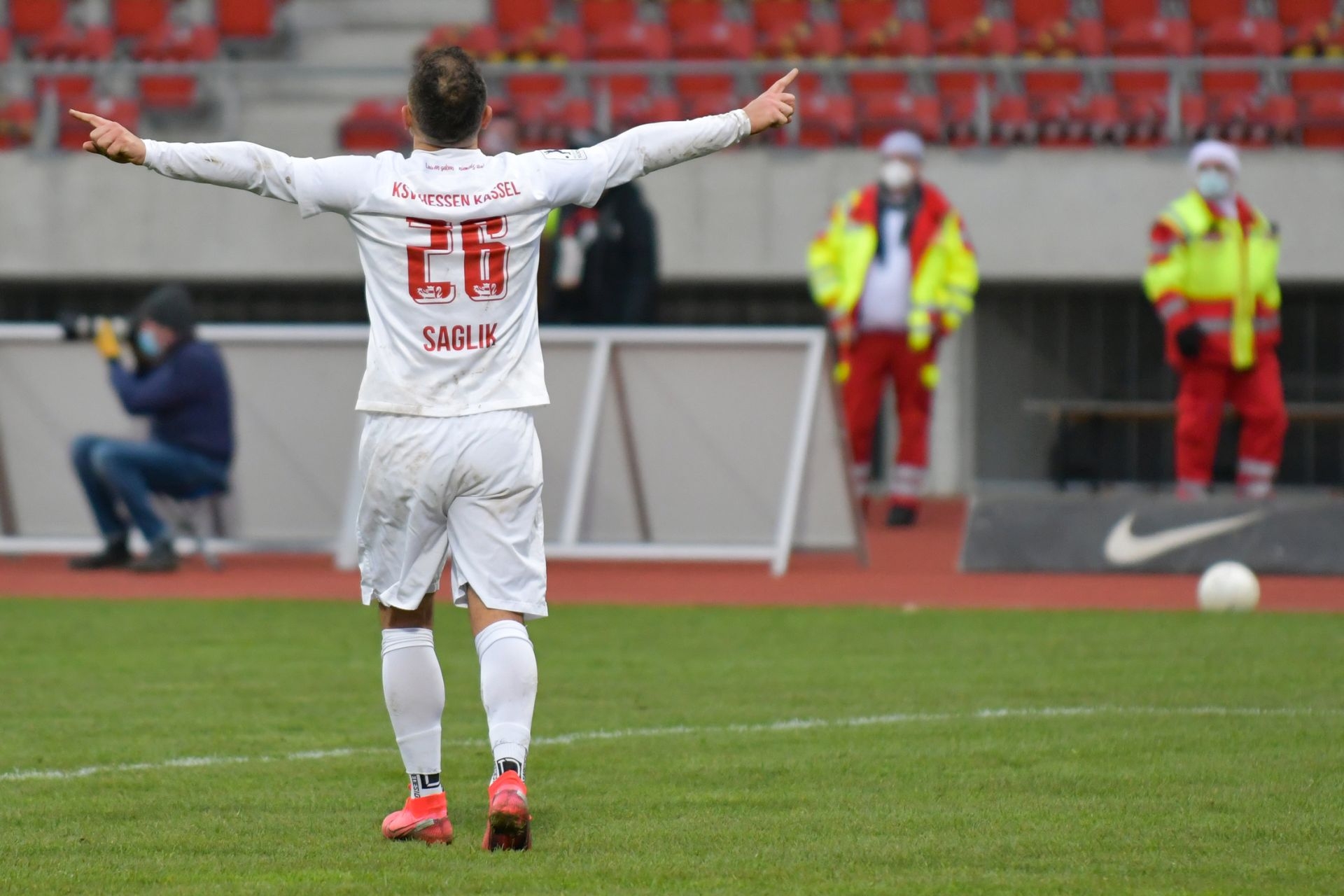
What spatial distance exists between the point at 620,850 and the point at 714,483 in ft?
24.4

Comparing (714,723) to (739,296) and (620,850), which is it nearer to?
(620,850)

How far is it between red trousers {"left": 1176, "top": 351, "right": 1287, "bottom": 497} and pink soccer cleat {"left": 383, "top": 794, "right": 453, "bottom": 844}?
9.29 meters

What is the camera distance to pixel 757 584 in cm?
1159

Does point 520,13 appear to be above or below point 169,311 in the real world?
above

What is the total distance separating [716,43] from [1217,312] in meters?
7.02

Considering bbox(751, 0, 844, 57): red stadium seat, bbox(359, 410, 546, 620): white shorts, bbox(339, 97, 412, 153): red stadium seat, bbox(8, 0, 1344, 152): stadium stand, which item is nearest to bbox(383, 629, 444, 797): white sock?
bbox(359, 410, 546, 620): white shorts

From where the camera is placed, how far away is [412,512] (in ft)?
16.4

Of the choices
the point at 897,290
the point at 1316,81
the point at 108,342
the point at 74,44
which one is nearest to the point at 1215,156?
the point at 897,290

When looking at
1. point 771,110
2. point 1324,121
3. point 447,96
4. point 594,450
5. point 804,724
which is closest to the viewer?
point 447,96

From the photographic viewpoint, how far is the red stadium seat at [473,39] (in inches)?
768

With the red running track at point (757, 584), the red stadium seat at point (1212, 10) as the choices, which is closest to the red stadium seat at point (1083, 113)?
the red stadium seat at point (1212, 10)

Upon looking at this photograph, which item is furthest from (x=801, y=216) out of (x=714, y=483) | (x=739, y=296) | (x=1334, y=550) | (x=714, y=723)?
(x=714, y=723)

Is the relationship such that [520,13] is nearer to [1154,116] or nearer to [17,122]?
[17,122]

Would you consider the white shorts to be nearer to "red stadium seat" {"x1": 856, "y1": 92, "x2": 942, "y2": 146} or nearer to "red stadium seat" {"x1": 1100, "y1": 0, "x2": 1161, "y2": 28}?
"red stadium seat" {"x1": 856, "y1": 92, "x2": 942, "y2": 146}
